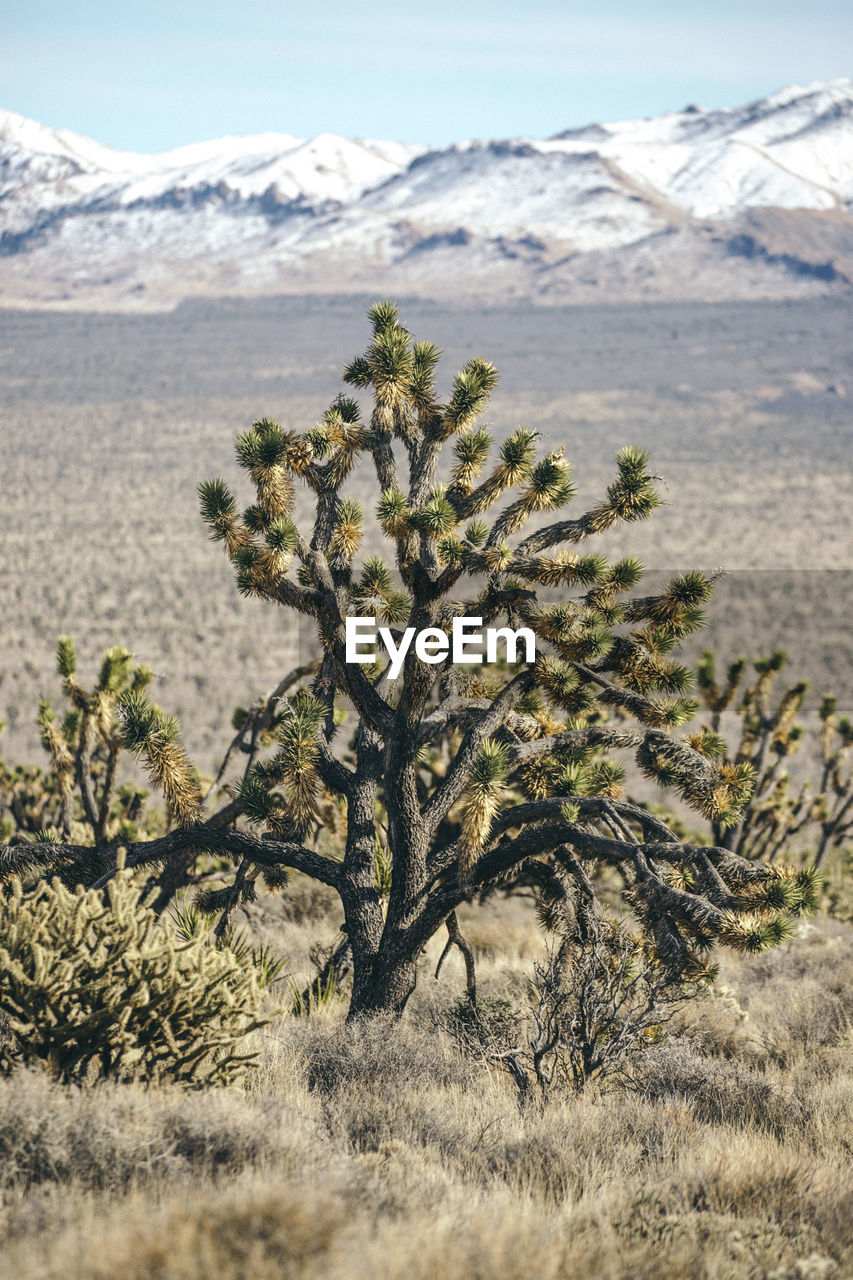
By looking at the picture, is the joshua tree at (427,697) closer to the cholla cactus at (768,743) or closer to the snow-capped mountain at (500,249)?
the cholla cactus at (768,743)

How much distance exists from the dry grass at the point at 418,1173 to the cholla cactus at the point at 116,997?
0.77 ft

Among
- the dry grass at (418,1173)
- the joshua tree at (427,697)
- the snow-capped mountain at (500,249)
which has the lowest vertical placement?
the dry grass at (418,1173)

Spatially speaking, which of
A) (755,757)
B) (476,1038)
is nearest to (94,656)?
(755,757)

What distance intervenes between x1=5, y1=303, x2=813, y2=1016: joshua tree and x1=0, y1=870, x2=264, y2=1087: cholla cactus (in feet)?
3.77

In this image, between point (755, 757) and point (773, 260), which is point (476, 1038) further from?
point (773, 260)

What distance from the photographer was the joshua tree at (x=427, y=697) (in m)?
6.93

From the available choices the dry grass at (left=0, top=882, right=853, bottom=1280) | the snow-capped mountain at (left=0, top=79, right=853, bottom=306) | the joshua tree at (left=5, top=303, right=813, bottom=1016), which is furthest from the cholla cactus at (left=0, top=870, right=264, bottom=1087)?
the snow-capped mountain at (left=0, top=79, right=853, bottom=306)

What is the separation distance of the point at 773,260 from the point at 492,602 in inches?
6448

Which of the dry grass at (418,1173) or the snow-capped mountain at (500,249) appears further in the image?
the snow-capped mountain at (500,249)

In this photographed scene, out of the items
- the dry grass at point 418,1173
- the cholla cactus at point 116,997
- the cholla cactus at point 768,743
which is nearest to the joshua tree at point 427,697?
the dry grass at point 418,1173

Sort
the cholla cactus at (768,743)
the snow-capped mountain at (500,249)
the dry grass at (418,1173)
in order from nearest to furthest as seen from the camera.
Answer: the dry grass at (418,1173)
the cholla cactus at (768,743)
the snow-capped mountain at (500,249)

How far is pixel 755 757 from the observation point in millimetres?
14898

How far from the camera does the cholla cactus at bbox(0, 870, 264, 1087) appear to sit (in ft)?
17.1

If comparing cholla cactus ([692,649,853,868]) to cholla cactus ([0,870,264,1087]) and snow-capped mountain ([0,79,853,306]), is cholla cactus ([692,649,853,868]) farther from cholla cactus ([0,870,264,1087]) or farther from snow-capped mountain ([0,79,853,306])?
snow-capped mountain ([0,79,853,306])
